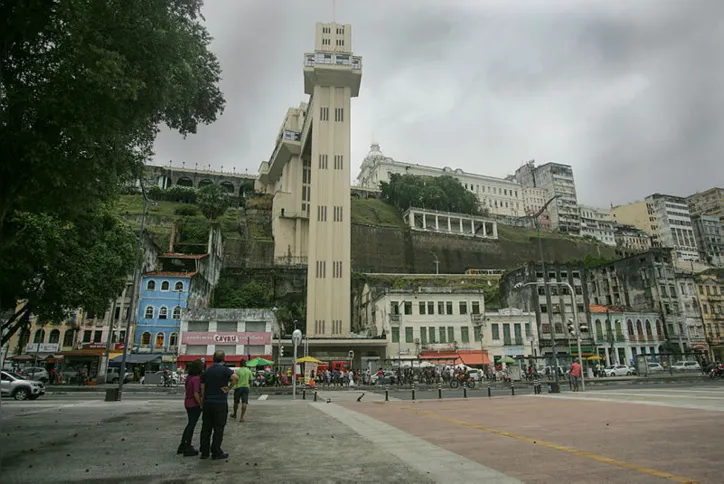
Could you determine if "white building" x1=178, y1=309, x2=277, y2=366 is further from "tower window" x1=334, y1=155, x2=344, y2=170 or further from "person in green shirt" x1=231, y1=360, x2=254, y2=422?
"person in green shirt" x1=231, y1=360, x2=254, y2=422

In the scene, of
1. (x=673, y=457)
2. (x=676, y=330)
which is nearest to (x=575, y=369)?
(x=673, y=457)

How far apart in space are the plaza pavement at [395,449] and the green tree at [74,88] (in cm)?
413

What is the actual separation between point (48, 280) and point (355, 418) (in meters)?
16.6

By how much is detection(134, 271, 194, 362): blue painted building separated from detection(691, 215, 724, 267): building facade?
438ft

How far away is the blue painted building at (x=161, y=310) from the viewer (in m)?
44.9

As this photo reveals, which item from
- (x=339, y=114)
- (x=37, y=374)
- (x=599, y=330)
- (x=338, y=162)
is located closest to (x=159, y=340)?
(x=37, y=374)

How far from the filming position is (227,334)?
149 feet

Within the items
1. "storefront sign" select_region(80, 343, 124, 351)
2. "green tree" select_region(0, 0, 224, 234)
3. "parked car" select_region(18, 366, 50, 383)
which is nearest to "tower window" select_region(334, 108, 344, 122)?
"storefront sign" select_region(80, 343, 124, 351)

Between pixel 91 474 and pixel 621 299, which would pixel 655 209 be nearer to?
pixel 621 299

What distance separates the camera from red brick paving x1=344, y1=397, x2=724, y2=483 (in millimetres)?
5527

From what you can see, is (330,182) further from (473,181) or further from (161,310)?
(473,181)

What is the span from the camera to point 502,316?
49.4 m

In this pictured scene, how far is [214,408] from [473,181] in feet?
426

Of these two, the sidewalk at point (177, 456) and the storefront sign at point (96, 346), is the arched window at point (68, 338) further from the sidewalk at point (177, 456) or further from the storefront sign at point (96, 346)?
the sidewalk at point (177, 456)
